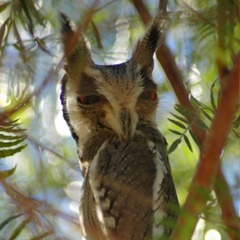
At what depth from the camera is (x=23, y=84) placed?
6.88 ft

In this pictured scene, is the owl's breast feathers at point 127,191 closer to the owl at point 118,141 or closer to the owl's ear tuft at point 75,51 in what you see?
the owl at point 118,141

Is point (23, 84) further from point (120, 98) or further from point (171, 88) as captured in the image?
point (171, 88)

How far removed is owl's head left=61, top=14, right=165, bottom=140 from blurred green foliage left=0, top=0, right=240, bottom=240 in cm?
5

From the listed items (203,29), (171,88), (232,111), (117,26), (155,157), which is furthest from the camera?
(171,88)

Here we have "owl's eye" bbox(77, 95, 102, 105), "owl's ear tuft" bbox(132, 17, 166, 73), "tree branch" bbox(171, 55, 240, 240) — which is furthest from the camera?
"owl's ear tuft" bbox(132, 17, 166, 73)

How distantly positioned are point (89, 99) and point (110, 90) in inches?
6.1

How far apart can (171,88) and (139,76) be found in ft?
0.91

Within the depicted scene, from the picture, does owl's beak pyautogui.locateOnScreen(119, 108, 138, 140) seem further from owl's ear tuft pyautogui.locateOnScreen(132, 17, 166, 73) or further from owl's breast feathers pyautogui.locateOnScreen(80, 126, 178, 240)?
owl's ear tuft pyautogui.locateOnScreen(132, 17, 166, 73)

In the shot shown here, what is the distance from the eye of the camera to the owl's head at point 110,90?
2.41 meters

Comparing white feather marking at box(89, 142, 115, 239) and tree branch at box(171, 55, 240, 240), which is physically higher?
tree branch at box(171, 55, 240, 240)

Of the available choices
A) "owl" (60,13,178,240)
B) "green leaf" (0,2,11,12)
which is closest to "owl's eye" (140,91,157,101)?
"owl" (60,13,178,240)

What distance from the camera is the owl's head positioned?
2.41 meters

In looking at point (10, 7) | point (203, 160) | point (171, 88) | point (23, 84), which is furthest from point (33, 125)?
point (203, 160)

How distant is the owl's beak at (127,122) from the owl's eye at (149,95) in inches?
5.6
